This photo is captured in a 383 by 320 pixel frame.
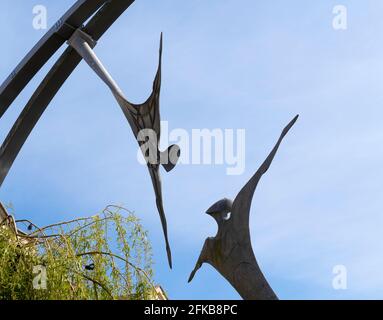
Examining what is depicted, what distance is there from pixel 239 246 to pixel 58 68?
9.29 ft

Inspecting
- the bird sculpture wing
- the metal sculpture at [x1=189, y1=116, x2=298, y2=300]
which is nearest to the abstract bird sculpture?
the metal sculpture at [x1=189, y1=116, x2=298, y2=300]

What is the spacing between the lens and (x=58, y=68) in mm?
6523

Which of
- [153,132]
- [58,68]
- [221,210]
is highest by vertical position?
[58,68]

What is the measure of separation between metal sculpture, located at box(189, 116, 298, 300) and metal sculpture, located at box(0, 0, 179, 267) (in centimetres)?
92

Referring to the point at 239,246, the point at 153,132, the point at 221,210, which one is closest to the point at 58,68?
the point at 153,132

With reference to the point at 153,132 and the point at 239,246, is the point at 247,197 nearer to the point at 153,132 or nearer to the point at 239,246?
the point at 239,246

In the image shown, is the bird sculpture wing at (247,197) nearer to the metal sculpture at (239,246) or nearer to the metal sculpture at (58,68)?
the metal sculpture at (239,246)

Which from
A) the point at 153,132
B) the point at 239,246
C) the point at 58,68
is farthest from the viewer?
the point at 58,68

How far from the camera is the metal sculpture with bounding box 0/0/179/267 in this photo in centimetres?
580

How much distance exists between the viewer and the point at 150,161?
16.5 ft

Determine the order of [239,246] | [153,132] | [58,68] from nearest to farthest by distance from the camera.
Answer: [239,246] → [153,132] → [58,68]
